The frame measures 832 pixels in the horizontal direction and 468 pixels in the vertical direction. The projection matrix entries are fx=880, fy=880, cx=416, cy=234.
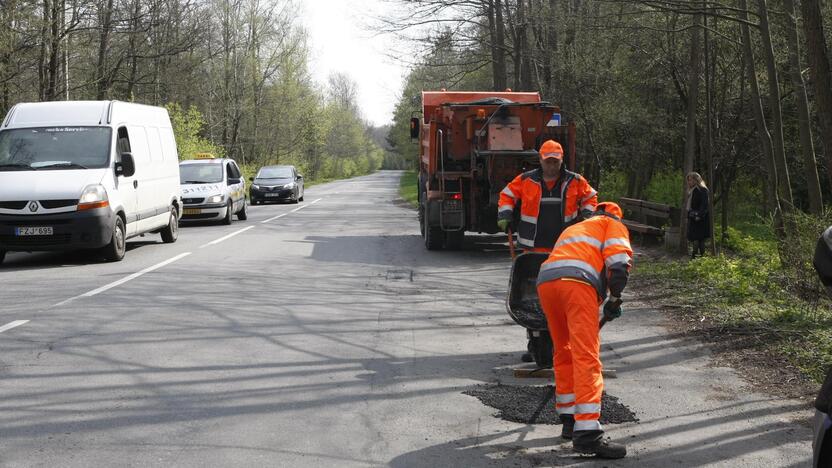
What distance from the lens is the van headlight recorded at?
12734mm

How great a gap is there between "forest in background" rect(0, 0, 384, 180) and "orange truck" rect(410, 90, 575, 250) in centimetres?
1148

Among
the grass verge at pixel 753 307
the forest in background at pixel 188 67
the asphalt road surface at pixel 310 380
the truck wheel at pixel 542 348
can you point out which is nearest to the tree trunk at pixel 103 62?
the forest in background at pixel 188 67

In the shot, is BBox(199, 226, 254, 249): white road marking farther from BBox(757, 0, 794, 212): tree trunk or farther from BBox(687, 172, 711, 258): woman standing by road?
BBox(757, 0, 794, 212): tree trunk

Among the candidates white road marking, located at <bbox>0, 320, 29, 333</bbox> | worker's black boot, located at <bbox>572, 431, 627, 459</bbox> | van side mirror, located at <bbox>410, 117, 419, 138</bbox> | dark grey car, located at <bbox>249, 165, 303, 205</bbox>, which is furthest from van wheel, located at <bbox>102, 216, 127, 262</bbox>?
dark grey car, located at <bbox>249, 165, 303, 205</bbox>

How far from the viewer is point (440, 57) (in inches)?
1115

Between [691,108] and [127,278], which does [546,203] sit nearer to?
[127,278]

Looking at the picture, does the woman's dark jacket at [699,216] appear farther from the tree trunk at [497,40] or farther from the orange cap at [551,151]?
the tree trunk at [497,40]

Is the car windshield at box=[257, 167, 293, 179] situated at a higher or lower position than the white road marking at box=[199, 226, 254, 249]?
higher

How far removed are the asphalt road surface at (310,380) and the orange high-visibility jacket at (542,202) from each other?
1.04 m

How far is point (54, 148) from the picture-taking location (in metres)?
13.6

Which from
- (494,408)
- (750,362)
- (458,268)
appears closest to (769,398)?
(750,362)

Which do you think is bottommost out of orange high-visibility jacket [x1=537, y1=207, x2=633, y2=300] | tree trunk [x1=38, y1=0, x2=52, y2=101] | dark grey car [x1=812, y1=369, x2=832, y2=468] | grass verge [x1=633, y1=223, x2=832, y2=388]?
grass verge [x1=633, y1=223, x2=832, y2=388]

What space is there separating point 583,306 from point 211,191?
18.2 metres

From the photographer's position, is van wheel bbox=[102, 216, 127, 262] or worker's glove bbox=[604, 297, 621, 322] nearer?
worker's glove bbox=[604, 297, 621, 322]
